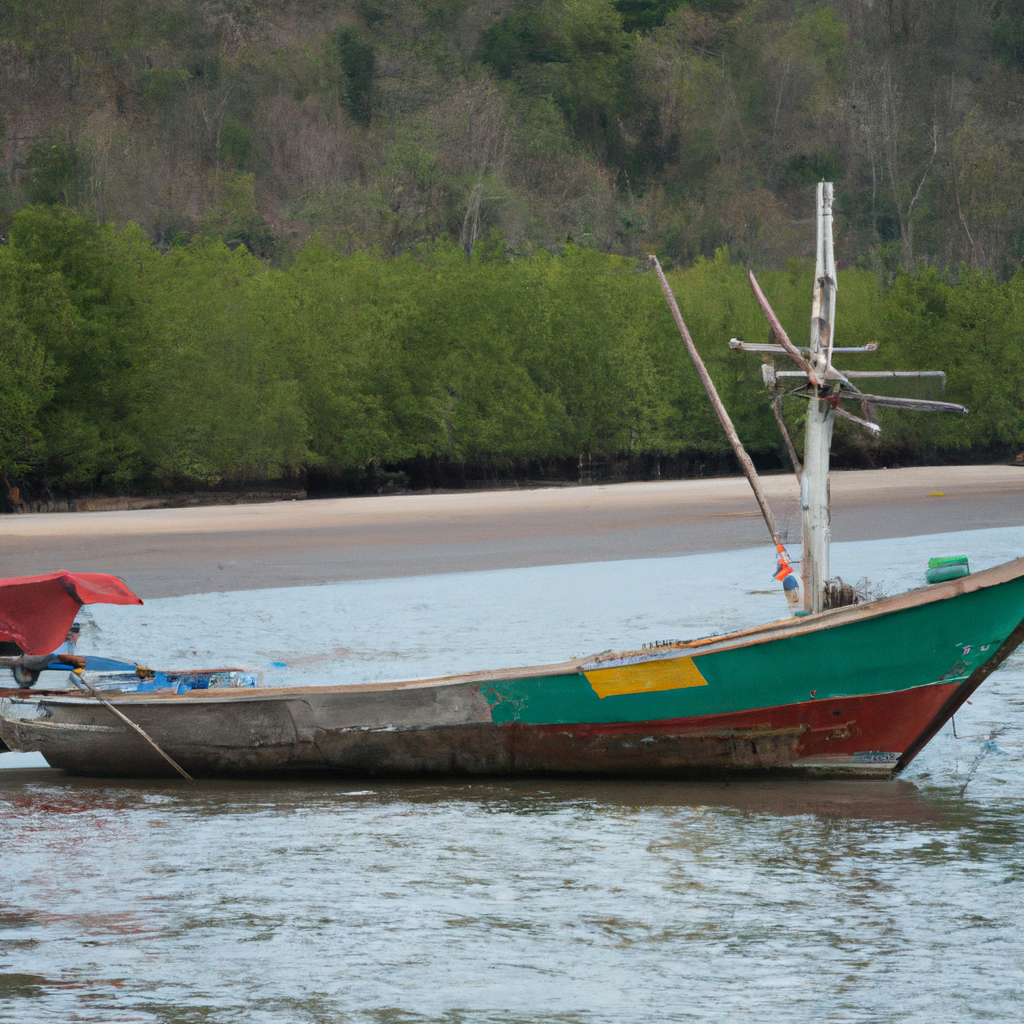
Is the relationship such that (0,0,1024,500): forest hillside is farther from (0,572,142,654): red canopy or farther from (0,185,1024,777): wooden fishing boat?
(0,185,1024,777): wooden fishing boat

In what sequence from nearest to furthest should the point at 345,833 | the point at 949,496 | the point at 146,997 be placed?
the point at 146,997, the point at 345,833, the point at 949,496

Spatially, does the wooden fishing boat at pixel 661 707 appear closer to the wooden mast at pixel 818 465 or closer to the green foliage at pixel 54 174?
the wooden mast at pixel 818 465

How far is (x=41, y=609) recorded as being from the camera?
11258mm

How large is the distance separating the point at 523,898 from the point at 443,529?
80.8 ft

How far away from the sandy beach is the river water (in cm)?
1132

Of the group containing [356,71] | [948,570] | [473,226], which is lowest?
[948,570]

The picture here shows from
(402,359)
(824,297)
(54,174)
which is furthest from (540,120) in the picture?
(824,297)

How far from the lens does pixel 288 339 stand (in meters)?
50.9

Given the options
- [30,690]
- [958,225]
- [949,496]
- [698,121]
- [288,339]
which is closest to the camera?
[30,690]

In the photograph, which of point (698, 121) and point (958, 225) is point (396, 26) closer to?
point (698, 121)

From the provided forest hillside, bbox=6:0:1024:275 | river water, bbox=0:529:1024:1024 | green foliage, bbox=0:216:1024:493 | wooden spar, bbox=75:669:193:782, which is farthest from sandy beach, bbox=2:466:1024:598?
forest hillside, bbox=6:0:1024:275

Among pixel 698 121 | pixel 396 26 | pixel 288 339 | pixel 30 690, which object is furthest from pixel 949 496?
pixel 396 26

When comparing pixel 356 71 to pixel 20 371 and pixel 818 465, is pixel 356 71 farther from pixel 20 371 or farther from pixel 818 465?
pixel 818 465

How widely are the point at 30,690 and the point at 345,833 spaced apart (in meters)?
3.26
